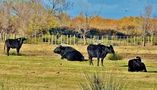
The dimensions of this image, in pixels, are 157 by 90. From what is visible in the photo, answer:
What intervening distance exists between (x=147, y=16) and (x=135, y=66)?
77.0 m

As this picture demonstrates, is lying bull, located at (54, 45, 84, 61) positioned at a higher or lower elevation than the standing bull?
lower

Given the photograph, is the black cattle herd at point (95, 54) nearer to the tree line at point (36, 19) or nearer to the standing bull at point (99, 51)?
the standing bull at point (99, 51)

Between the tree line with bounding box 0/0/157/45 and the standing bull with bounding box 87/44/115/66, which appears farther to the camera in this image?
the tree line with bounding box 0/0/157/45

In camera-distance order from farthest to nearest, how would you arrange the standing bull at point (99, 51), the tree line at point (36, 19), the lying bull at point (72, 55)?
1. the tree line at point (36, 19)
2. the lying bull at point (72, 55)
3. the standing bull at point (99, 51)

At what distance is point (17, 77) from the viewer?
2669 cm

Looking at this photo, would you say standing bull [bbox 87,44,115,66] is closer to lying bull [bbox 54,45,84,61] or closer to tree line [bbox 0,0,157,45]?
lying bull [bbox 54,45,84,61]

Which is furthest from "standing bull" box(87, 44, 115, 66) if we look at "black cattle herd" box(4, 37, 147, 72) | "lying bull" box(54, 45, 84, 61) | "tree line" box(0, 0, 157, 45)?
"tree line" box(0, 0, 157, 45)

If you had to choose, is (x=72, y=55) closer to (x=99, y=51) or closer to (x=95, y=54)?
(x=95, y=54)

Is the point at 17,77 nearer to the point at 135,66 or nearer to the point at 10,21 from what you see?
the point at 135,66

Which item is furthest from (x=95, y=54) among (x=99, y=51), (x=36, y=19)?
(x=36, y=19)

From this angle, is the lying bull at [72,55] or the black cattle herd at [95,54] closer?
the black cattle herd at [95,54]

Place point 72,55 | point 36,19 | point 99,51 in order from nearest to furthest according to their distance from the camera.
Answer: point 99,51 < point 72,55 < point 36,19

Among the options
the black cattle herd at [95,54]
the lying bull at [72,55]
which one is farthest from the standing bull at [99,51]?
the lying bull at [72,55]

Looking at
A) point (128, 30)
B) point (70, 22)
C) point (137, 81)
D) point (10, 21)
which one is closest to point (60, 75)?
point (137, 81)
